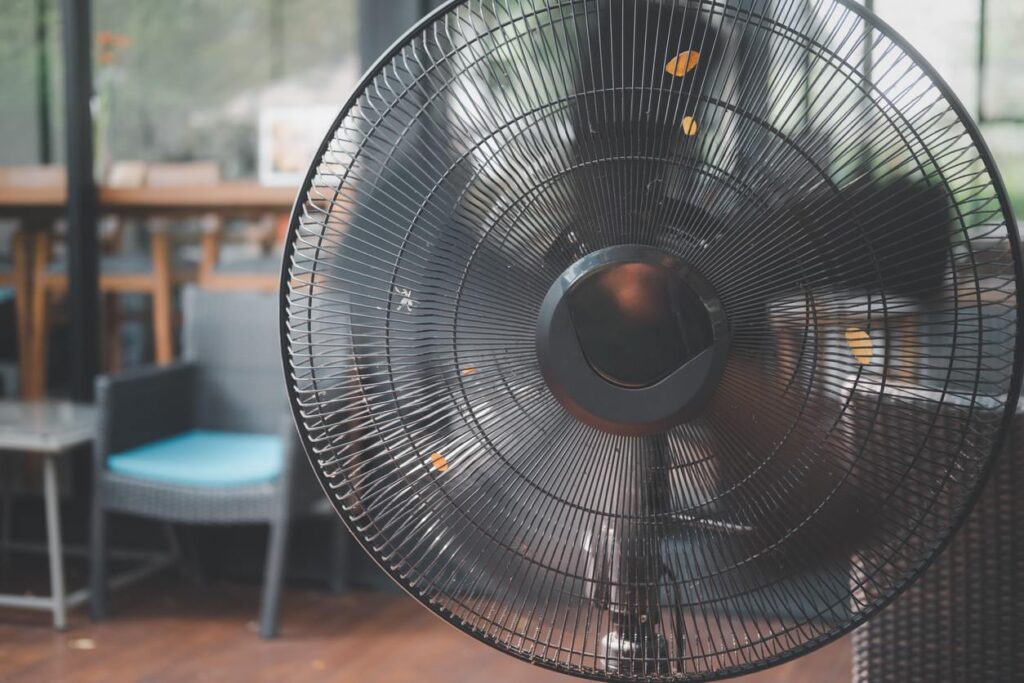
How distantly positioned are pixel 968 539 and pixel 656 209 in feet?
3.30

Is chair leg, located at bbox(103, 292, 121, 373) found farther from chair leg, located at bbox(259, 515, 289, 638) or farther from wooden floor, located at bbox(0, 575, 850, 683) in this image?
chair leg, located at bbox(259, 515, 289, 638)

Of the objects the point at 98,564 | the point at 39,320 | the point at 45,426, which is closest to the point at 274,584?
the point at 98,564

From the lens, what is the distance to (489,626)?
938mm

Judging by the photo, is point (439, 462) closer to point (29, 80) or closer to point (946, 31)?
point (946, 31)

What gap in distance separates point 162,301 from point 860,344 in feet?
8.92

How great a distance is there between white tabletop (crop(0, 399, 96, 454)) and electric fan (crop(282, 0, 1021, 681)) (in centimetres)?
196

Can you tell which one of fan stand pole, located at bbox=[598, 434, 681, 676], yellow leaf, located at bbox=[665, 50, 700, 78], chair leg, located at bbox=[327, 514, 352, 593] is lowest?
chair leg, located at bbox=[327, 514, 352, 593]

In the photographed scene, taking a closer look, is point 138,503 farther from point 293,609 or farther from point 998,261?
point 998,261

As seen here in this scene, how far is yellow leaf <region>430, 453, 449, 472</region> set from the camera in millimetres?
921

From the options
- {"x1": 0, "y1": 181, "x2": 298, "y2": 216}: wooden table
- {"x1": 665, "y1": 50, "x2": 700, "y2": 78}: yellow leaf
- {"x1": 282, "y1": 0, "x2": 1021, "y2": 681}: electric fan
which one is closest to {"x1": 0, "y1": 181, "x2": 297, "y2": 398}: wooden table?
{"x1": 0, "y1": 181, "x2": 298, "y2": 216}: wooden table

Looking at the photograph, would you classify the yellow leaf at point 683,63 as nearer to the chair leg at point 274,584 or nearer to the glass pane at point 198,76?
the chair leg at point 274,584

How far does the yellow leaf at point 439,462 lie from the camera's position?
3.02ft

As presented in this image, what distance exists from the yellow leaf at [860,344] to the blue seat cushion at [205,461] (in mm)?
1940

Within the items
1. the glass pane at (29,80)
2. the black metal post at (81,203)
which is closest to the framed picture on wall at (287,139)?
the black metal post at (81,203)
